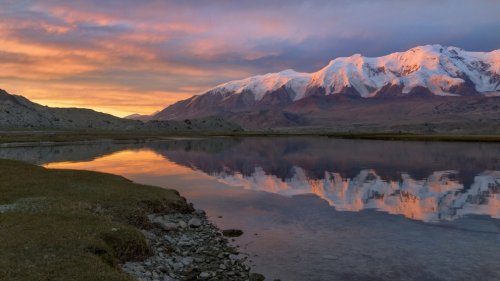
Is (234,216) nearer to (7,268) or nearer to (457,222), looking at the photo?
(457,222)

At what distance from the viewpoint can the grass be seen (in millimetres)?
17938

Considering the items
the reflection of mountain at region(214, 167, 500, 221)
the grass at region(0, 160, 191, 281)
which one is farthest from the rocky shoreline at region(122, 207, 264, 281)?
the reflection of mountain at region(214, 167, 500, 221)

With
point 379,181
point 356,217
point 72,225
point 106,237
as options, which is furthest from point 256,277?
point 379,181

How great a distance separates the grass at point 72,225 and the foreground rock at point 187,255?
3.62 ft

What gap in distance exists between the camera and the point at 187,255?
85.6 ft

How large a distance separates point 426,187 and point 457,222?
788 inches

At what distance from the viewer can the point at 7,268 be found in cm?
1711

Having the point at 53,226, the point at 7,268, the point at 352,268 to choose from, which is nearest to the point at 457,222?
the point at 352,268

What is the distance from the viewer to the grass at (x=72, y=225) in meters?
17.9

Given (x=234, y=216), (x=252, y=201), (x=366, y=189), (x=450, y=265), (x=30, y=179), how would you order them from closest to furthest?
(x=450, y=265)
(x=234, y=216)
(x=30, y=179)
(x=252, y=201)
(x=366, y=189)

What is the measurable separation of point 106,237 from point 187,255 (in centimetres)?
509

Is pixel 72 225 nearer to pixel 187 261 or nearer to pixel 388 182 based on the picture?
pixel 187 261

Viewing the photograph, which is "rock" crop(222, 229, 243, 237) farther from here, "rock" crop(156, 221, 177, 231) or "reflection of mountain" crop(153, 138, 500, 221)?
"reflection of mountain" crop(153, 138, 500, 221)

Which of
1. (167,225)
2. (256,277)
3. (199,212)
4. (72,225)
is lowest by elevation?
(256,277)
